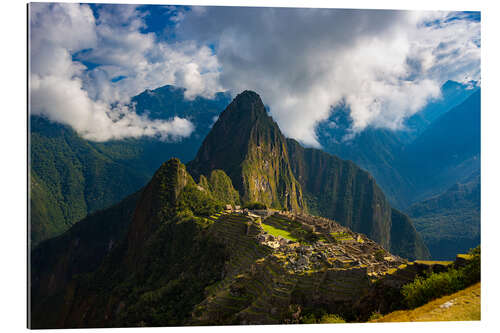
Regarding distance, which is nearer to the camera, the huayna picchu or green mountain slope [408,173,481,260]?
the huayna picchu

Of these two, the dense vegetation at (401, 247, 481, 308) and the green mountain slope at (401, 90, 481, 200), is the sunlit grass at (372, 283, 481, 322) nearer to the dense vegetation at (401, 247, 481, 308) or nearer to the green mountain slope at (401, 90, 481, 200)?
the dense vegetation at (401, 247, 481, 308)

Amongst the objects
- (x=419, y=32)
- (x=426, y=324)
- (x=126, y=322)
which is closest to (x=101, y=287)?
(x=126, y=322)

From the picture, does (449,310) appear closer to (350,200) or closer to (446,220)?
(446,220)

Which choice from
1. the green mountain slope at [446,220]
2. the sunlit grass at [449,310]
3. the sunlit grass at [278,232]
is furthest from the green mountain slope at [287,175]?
the sunlit grass at [449,310]

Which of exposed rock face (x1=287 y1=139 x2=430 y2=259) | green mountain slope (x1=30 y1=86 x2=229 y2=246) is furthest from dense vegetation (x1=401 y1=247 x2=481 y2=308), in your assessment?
exposed rock face (x1=287 y1=139 x2=430 y2=259)
